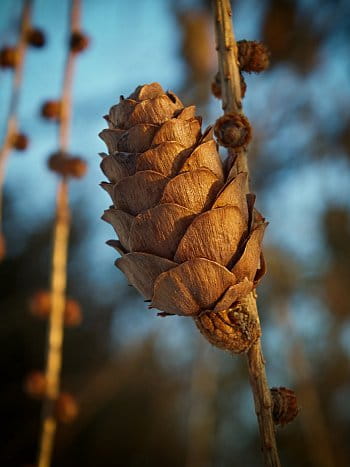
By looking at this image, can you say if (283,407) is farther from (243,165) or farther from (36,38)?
(36,38)

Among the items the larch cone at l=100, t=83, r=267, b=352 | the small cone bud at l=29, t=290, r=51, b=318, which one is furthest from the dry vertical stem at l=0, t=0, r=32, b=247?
the larch cone at l=100, t=83, r=267, b=352

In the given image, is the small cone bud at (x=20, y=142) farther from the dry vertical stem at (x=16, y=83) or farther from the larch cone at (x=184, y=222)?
the larch cone at (x=184, y=222)

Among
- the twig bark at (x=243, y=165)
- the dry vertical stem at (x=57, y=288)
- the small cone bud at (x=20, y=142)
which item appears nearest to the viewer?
the twig bark at (x=243, y=165)

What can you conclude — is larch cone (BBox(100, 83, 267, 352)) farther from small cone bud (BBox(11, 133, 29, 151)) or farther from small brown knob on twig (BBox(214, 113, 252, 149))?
small cone bud (BBox(11, 133, 29, 151))

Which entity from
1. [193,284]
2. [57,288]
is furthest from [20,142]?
[193,284]

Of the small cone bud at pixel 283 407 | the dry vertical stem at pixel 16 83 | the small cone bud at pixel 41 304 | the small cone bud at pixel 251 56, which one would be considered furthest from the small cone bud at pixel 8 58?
the small cone bud at pixel 283 407

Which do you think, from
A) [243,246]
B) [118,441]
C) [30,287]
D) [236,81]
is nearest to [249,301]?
[243,246]

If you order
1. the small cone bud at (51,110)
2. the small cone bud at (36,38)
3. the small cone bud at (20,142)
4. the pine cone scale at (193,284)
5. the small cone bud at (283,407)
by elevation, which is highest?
the small cone bud at (36,38)
